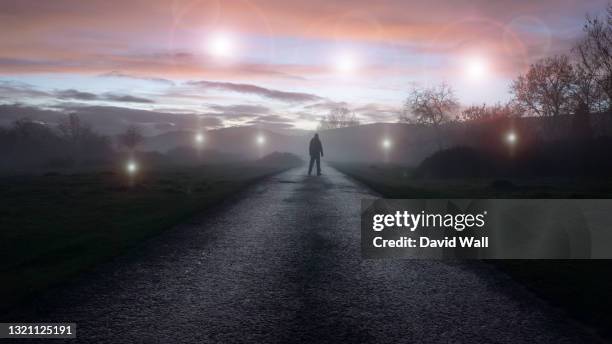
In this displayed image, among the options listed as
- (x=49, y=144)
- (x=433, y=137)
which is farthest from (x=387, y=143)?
(x=49, y=144)

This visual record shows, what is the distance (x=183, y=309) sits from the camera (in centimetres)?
557

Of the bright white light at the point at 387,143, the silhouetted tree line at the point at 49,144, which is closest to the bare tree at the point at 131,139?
the silhouetted tree line at the point at 49,144

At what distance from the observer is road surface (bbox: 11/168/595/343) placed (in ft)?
15.8

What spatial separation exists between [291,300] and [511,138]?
38.5 m

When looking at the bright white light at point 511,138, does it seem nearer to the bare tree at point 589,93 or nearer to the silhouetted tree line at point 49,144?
the bare tree at point 589,93

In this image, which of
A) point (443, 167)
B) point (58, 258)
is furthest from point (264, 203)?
point (443, 167)

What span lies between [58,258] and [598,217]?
14946 mm

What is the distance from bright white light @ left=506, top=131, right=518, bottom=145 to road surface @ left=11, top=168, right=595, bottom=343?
111ft

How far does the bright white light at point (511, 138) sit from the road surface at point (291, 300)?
33.8 meters

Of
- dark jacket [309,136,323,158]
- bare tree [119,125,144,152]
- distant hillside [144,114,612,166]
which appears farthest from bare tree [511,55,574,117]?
bare tree [119,125,144,152]

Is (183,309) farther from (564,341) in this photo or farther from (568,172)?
(568,172)

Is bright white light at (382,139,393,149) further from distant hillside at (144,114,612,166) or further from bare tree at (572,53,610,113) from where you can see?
bare tree at (572,53,610,113)

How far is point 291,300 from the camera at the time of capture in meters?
5.89

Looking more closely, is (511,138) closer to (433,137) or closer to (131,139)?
(433,137)
